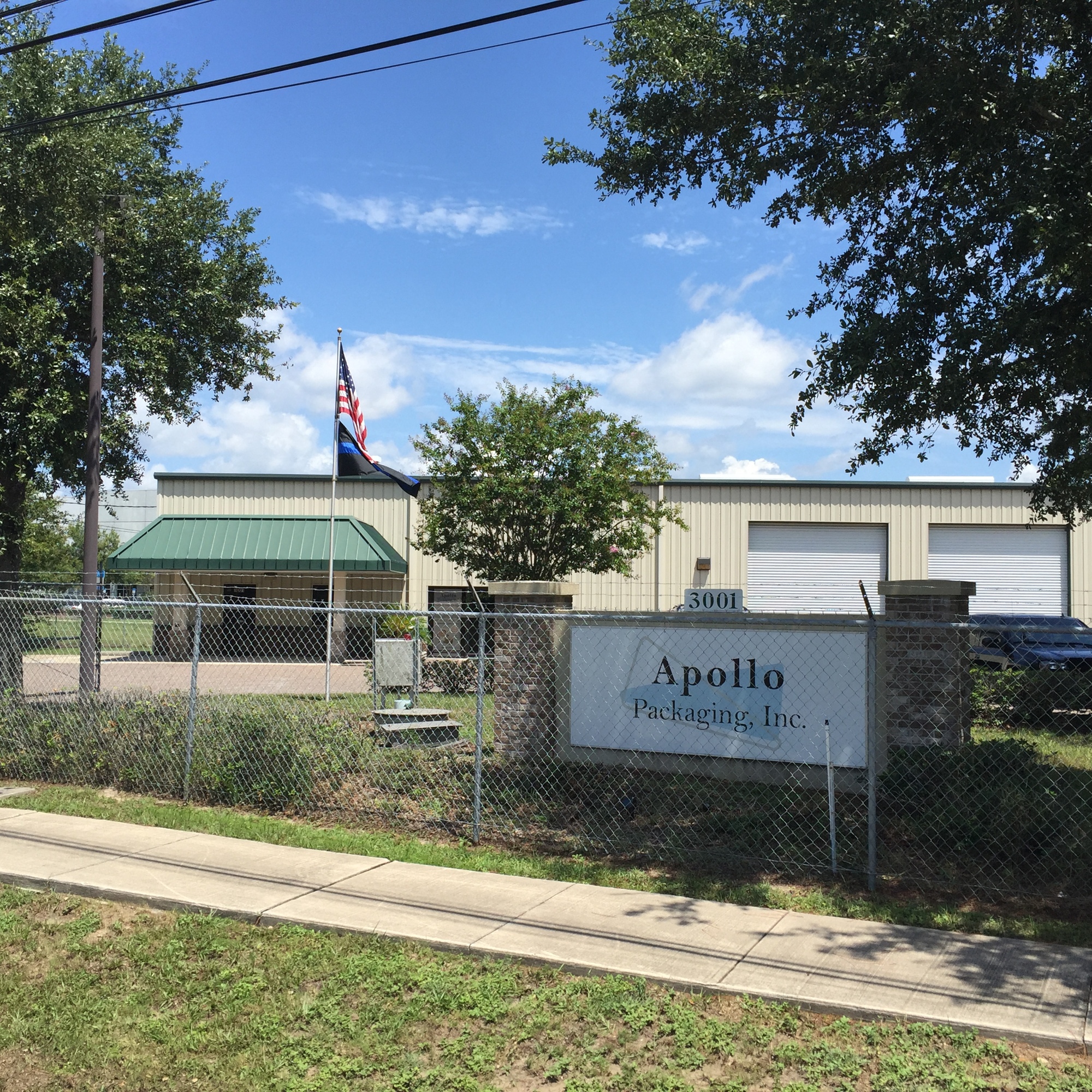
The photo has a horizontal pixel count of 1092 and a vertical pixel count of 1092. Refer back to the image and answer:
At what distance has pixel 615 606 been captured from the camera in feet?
93.6

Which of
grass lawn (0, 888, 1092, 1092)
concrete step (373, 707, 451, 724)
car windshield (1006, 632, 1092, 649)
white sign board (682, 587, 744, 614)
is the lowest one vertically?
grass lawn (0, 888, 1092, 1092)

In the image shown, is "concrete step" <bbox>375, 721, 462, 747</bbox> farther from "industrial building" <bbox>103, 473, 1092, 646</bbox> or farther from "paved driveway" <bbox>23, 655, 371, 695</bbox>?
"industrial building" <bbox>103, 473, 1092, 646</bbox>

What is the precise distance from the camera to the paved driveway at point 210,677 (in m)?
18.1

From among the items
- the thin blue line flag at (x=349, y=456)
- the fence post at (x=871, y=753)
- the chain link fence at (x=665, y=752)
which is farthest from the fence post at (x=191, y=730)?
the thin blue line flag at (x=349, y=456)

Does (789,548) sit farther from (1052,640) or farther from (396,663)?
(396,663)

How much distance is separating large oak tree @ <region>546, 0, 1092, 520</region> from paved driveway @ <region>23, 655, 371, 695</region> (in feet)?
33.8

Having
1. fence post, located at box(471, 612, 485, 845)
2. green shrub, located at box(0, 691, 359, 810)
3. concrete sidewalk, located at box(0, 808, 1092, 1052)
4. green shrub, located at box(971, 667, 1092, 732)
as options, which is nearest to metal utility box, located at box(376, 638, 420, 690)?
green shrub, located at box(0, 691, 359, 810)

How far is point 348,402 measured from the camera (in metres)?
17.0

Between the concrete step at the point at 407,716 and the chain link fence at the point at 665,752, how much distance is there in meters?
0.03

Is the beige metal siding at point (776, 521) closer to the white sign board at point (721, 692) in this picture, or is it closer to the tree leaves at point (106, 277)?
the tree leaves at point (106, 277)

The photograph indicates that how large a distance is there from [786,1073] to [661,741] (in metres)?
4.60


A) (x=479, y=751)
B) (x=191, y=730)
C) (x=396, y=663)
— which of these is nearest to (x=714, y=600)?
(x=479, y=751)

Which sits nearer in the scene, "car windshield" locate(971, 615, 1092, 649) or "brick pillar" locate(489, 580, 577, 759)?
"brick pillar" locate(489, 580, 577, 759)

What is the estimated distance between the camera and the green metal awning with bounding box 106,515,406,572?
28.0 metres
